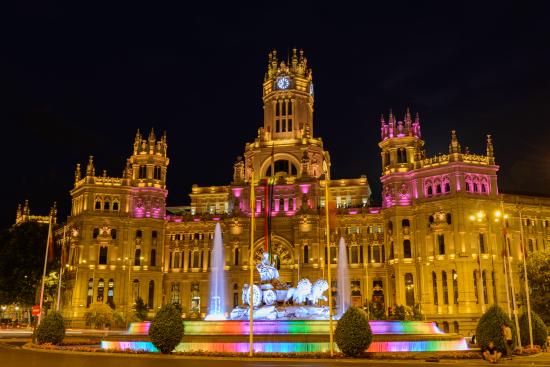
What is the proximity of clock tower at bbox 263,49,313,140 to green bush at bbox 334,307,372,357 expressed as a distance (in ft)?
244

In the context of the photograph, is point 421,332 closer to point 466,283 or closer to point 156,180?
point 466,283

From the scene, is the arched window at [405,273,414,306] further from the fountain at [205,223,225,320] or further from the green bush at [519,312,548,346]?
the green bush at [519,312,548,346]

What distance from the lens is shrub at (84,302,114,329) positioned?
80.4 metres

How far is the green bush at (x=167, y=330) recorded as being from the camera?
3428cm

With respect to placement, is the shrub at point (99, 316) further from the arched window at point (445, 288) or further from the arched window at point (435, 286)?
the arched window at point (445, 288)

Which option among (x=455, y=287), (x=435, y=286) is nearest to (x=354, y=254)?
(x=435, y=286)

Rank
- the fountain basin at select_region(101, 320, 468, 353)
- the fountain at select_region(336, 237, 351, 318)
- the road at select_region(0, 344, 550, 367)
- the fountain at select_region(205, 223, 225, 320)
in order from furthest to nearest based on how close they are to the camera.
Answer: the fountain at select_region(205, 223, 225, 320), the fountain at select_region(336, 237, 351, 318), the fountain basin at select_region(101, 320, 468, 353), the road at select_region(0, 344, 550, 367)

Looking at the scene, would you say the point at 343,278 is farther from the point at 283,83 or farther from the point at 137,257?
the point at 283,83

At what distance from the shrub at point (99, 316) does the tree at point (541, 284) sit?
54.0 m

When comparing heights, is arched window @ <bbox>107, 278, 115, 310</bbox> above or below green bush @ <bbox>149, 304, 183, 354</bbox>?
above

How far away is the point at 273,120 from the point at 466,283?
48.6m

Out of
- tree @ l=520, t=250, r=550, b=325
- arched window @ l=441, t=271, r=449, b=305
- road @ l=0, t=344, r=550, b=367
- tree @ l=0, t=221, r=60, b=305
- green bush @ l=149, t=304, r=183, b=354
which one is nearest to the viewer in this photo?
road @ l=0, t=344, r=550, b=367

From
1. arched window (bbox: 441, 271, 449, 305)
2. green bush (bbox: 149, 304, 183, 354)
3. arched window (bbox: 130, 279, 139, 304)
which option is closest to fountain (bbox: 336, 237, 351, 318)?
arched window (bbox: 441, 271, 449, 305)

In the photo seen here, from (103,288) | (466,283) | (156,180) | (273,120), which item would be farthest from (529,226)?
(103,288)
